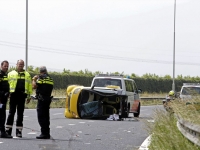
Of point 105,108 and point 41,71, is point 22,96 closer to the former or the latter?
point 41,71

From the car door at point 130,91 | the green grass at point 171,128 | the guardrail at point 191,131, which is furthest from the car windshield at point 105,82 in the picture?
the guardrail at point 191,131

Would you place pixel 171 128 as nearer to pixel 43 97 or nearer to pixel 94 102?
pixel 43 97

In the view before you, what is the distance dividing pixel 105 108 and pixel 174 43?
34.1 m

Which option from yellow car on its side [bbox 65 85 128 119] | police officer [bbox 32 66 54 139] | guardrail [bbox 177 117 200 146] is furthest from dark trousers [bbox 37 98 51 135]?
yellow car on its side [bbox 65 85 128 119]

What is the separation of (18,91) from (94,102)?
8152 mm

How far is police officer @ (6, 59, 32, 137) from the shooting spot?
1507cm

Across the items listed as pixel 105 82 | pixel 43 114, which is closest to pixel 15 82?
pixel 43 114

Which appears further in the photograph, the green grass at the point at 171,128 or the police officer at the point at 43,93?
the police officer at the point at 43,93

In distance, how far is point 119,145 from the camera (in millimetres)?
13750

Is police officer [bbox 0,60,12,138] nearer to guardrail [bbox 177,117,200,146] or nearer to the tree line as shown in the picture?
guardrail [bbox 177,117,200,146]

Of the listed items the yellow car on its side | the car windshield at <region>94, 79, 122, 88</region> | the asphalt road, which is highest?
the car windshield at <region>94, 79, 122, 88</region>

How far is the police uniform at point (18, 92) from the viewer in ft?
49.4

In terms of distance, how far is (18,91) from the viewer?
15.1 meters

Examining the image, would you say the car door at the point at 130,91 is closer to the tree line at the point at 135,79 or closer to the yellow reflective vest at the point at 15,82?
the yellow reflective vest at the point at 15,82
